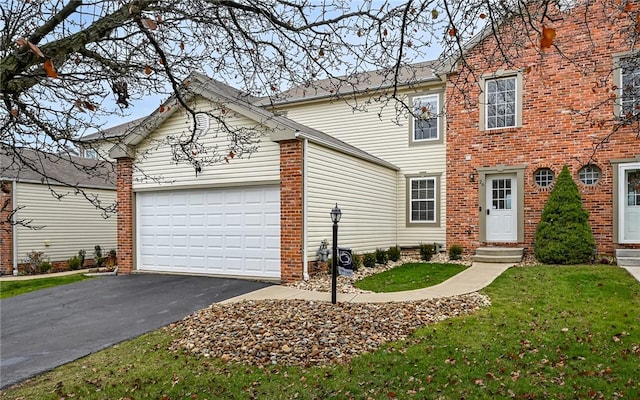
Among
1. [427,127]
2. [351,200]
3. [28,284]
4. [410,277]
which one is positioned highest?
[427,127]

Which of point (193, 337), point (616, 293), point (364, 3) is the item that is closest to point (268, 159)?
point (193, 337)

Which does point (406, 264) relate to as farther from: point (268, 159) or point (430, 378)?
point (430, 378)

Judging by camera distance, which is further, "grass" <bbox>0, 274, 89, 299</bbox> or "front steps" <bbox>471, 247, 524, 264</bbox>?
"front steps" <bbox>471, 247, 524, 264</bbox>

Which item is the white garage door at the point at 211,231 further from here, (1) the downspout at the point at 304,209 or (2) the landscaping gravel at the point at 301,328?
(2) the landscaping gravel at the point at 301,328

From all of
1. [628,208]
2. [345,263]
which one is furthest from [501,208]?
[345,263]

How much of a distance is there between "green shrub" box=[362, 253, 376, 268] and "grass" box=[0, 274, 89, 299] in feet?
25.1

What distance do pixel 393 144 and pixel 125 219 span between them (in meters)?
8.98

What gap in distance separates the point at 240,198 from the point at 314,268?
246 cm

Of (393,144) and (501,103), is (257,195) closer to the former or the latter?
(393,144)

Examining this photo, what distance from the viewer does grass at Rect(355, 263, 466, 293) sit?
908 cm

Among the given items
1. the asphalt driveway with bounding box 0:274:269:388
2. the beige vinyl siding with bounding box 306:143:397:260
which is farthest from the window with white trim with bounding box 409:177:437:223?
the asphalt driveway with bounding box 0:274:269:388

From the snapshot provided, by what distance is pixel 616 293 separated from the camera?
7.64 meters

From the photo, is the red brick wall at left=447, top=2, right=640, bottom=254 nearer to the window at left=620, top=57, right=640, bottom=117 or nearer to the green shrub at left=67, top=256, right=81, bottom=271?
the window at left=620, top=57, right=640, bottom=117

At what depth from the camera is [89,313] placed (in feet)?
25.4
